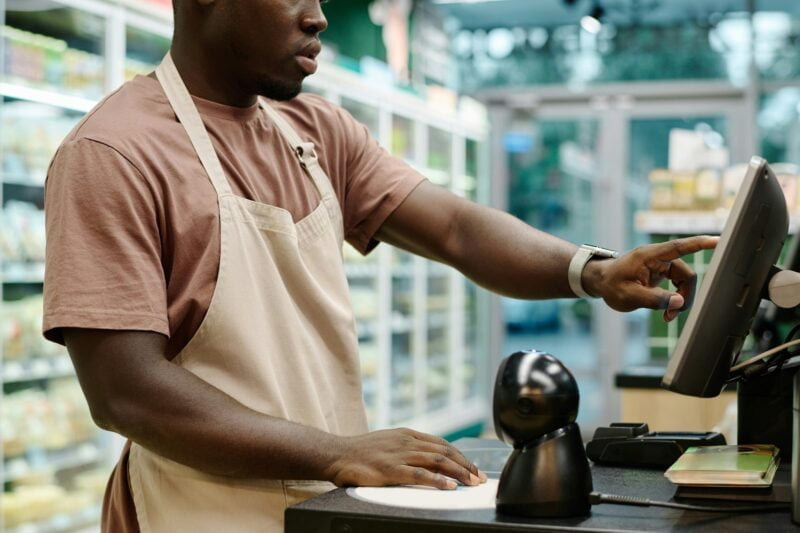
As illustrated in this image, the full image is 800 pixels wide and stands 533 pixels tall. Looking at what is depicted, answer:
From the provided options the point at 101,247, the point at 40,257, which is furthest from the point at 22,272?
the point at 101,247

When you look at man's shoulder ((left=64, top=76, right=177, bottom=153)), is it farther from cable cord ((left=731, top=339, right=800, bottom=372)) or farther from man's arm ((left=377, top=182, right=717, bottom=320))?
cable cord ((left=731, top=339, right=800, bottom=372))

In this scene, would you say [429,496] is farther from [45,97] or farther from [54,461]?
[54,461]

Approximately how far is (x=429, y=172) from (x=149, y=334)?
6.94 m

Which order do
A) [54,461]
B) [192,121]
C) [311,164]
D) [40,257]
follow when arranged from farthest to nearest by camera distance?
1. [54,461]
2. [40,257]
3. [311,164]
4. [192,121]

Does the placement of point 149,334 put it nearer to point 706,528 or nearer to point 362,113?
point 706,528

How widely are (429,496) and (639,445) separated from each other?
0.43 m

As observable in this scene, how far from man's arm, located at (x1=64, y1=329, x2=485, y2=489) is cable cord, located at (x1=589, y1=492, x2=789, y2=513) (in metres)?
0.23

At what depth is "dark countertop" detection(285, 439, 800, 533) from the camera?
1.13m

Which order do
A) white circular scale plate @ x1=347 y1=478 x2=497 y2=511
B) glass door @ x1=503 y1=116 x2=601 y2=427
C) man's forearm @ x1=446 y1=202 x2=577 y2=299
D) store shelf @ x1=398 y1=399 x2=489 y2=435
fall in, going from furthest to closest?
1. glass door @ x1=503 y1=116 x2=601 y2=427
2. store shelf @ x1=398 y1=399 x2=489 y2=435
3. man's forearm @ x1=446 y1=202 x2=577 y2=299
4. white circular scale plate @ x1=347 y1=478 x2=497 y2=511

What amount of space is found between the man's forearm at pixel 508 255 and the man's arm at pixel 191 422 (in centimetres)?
51

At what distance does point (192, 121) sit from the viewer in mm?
1705

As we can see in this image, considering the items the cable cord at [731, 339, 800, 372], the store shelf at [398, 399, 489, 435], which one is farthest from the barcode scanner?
the store shelf at [398, 399, 489, 435]

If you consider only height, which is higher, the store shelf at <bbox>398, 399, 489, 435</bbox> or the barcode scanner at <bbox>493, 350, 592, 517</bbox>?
the barcode scanner at <bbox>493, 350, 592, 517</bbox>

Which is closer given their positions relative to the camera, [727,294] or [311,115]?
[727,294]
